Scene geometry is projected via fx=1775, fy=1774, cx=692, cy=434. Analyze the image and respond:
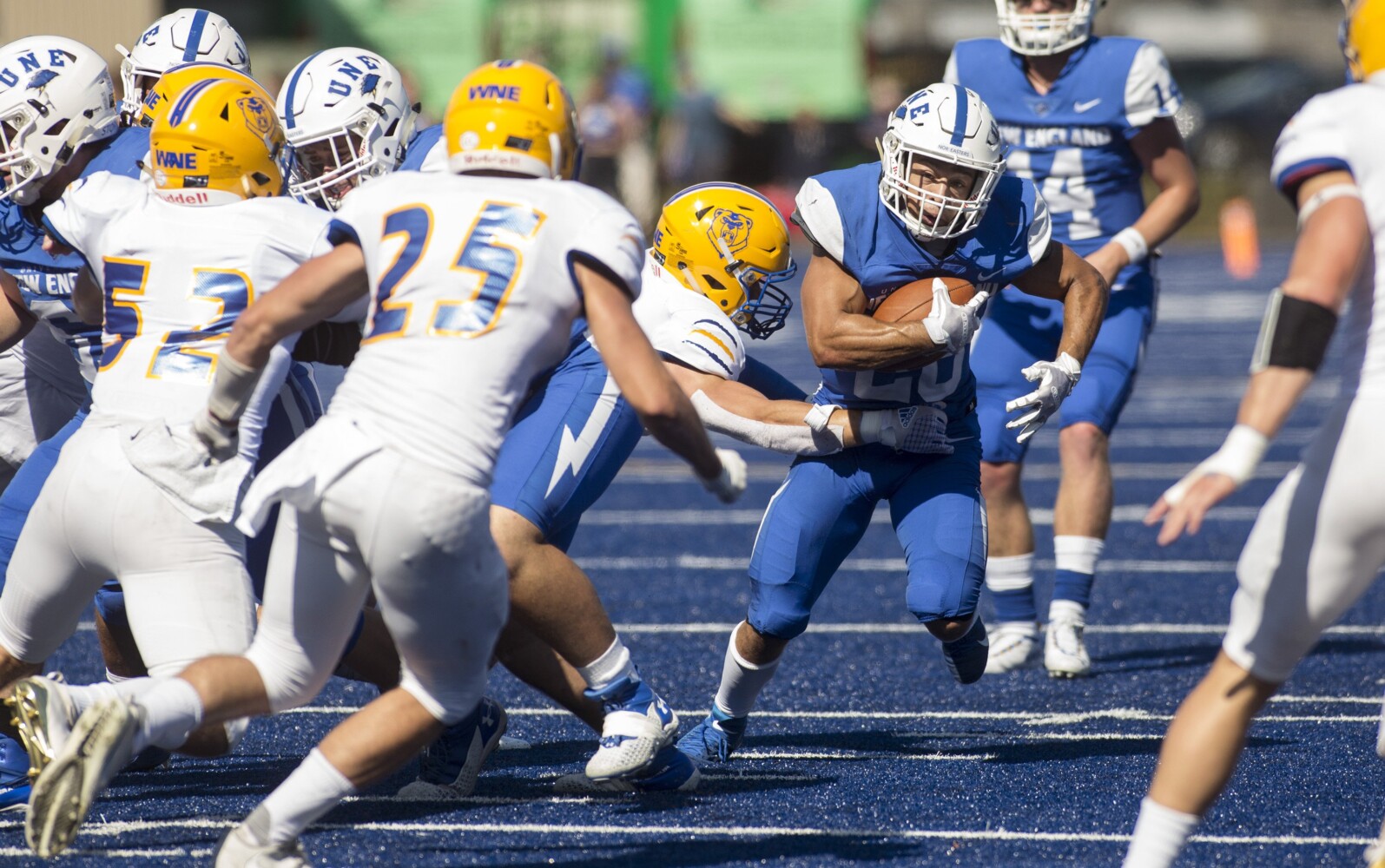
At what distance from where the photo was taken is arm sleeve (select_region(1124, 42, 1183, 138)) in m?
6.04

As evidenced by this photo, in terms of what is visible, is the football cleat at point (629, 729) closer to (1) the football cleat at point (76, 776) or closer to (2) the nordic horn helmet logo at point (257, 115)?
(1) the football cleat at point (76, 776)

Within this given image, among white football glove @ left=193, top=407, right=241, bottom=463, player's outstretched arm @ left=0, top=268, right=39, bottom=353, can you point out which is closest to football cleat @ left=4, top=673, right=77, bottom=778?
white football glove @ left=193, top=407, right=241, bottom=463

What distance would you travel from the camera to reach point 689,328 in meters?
4.32

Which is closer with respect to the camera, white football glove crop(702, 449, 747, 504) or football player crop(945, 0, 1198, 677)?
white football glove crop(702, 449, 747, 504)

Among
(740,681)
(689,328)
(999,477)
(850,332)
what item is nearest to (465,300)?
(689,328)

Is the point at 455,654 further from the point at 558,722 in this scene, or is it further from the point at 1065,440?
the point at 1065,440

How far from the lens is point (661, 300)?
4398 millimetres

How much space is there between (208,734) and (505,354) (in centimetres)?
115

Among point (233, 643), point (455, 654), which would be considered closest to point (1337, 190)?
point (455, 654)

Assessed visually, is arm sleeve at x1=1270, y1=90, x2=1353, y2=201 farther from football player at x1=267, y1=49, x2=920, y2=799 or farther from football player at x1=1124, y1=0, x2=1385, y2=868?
football player at x1=267, y1=49, x2=920, y2=799

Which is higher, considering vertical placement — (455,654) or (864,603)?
(455,654)

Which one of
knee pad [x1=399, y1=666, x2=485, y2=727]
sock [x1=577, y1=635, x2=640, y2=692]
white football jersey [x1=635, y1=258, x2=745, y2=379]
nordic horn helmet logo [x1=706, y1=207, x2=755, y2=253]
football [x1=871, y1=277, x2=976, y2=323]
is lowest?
sock [x1=577, y1=635, x2=640, y2=692]

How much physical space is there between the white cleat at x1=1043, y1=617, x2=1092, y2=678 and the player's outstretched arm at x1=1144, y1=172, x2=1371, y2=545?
272cm

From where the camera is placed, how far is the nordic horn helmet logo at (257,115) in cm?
375
